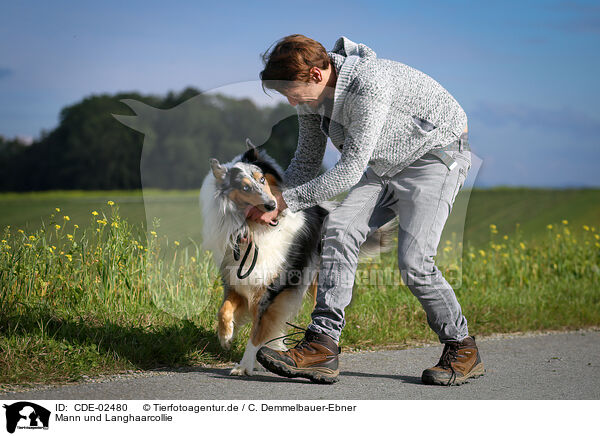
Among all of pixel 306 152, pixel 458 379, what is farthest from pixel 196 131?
pixel 458 379

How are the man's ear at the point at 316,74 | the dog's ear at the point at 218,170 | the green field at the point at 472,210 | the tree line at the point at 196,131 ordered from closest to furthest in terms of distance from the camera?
the man's ear at the point at 316,74, the dog's ear at the point at 218,170, the tree line at the point at 196,131, the green field at the point at 472,210

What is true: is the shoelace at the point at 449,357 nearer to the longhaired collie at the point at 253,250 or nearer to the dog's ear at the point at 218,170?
the longhaired collie at the point at 253,250

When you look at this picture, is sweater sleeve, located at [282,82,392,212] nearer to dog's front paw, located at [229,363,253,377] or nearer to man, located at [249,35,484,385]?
man, located at [249,35,484,385]

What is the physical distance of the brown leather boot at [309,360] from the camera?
3412mm

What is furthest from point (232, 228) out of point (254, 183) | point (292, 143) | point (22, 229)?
point (22, 229)

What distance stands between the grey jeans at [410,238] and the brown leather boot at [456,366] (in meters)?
0.07

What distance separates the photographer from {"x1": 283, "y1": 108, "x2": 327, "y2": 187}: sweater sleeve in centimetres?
392

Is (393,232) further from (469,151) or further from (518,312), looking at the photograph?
(518,312)

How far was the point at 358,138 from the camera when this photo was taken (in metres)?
3.42

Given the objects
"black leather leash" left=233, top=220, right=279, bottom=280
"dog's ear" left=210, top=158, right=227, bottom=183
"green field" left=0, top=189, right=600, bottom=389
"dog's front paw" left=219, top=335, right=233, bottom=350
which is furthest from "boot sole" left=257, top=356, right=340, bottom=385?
"dog's ear" left=210, top=158, right=227, bottom=183

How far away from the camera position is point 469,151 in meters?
3.78

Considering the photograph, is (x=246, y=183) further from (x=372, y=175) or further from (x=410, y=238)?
(x=410, y=238)
